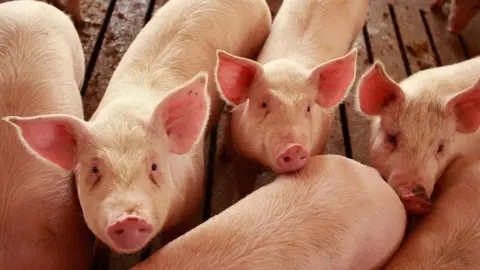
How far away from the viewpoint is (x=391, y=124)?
172 centimetres

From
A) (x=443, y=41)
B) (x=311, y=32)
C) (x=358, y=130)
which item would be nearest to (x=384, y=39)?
(x=443, y=41)

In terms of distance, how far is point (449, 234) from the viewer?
142cm

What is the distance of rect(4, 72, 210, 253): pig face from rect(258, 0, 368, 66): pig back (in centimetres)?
70

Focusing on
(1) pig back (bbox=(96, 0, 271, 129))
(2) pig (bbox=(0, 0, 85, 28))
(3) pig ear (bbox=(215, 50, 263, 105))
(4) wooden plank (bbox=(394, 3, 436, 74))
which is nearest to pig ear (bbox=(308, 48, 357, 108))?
(3) pig ear (bbox=(215, 50, 263, 105))

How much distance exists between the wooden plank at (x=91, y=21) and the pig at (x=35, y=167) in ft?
2.68

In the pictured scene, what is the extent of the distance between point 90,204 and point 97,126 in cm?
21

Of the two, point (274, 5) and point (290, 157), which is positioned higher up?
point (290, 157)

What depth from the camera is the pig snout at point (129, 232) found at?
1.10 m

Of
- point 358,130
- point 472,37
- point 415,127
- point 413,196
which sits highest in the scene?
point 415,127

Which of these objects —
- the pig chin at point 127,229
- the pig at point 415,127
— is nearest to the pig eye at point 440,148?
the pig at point 415,127

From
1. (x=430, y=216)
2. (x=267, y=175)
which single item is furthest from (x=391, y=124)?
(x=267, y=175)

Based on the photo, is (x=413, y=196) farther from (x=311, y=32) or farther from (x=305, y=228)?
(x=311, y=32)

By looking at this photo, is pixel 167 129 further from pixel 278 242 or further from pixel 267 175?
pixel 267 175

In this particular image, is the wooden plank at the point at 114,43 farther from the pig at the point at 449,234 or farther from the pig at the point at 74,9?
the pig at the point at 449,234
